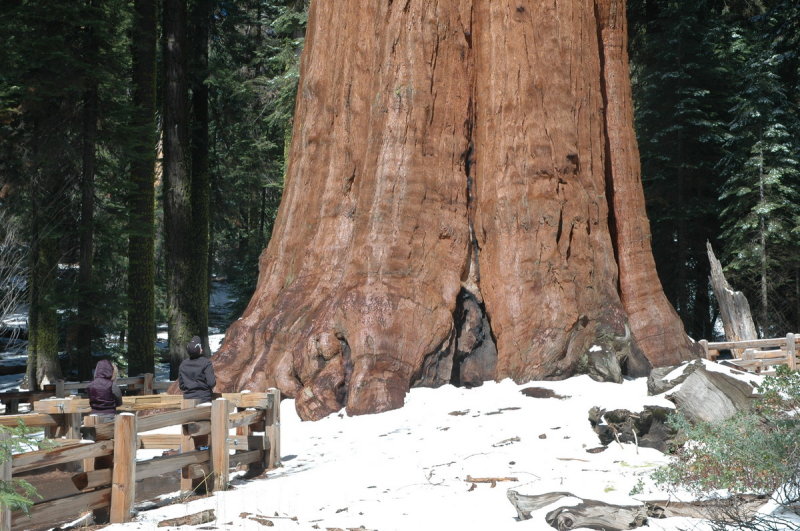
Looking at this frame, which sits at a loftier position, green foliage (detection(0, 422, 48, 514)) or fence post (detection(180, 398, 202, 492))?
green foliage (detection(0, 422, 48, 514))

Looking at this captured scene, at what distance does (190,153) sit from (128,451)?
15.8 meters

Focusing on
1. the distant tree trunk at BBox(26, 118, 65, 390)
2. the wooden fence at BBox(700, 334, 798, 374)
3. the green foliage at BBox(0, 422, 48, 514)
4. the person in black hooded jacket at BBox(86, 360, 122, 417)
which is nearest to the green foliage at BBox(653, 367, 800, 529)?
the green foliage at BBox(0, 422, 48, 514)

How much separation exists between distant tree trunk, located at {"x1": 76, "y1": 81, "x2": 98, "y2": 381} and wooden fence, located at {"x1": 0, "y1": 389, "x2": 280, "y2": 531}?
29.6 feet

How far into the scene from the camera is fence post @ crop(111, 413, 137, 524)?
22.2ft

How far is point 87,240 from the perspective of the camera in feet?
58.6

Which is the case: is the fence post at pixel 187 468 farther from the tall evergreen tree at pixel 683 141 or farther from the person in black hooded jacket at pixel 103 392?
the tall evergreen tree at pixel 683 141

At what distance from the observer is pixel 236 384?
11773 millimetres

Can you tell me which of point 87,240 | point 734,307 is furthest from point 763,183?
point 87,240

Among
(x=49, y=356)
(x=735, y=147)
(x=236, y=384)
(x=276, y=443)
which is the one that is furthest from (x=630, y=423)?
(x=735, y=147)

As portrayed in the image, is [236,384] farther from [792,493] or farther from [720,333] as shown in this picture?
[720,333]

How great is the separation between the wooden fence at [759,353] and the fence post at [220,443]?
32.3 ft

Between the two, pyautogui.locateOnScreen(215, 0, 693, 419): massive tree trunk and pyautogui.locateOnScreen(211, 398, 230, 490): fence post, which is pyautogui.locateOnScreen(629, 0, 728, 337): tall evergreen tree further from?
pyautogui.locateOnScreen(211, 398, 230, 490): fence post

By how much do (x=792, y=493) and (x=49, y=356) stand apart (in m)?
16.5

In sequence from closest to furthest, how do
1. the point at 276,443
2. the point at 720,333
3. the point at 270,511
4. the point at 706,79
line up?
the point at 270,511 → the point at 276,443 → the point at 706,79 → the point at 720,333
